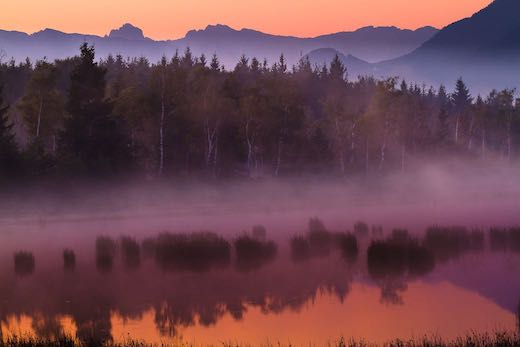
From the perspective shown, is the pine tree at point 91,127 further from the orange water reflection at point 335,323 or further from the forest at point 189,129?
the orange water reflection at point 335,323

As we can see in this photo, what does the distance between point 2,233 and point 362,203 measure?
144ft

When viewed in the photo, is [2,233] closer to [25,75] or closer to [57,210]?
[57,210]

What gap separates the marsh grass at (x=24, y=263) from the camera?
41.7m

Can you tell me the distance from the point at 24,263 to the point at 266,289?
709 inches

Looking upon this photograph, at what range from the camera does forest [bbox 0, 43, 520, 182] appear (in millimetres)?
80688

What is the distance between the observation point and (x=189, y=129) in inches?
3844

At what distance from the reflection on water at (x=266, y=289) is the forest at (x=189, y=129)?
30.7 metres

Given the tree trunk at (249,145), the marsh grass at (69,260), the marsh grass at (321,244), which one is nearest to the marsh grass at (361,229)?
the marsh grass at (321,244)

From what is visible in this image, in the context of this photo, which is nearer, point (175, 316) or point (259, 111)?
point (175, 316)

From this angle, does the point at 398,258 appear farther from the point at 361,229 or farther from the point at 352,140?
the point at 352,140

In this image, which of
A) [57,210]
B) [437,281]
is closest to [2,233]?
[57,210]

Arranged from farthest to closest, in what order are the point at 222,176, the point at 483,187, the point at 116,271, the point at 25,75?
the point at 25,75 < the point at 483,187 < the point at 222,176 < the point at 116,271

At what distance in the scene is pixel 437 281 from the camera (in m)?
37.5

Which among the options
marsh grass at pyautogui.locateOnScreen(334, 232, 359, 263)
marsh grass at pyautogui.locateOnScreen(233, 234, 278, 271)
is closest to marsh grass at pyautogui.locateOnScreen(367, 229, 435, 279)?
marsh grass at pyautogui.locateOnScreen(334, 232, 359, 263)
